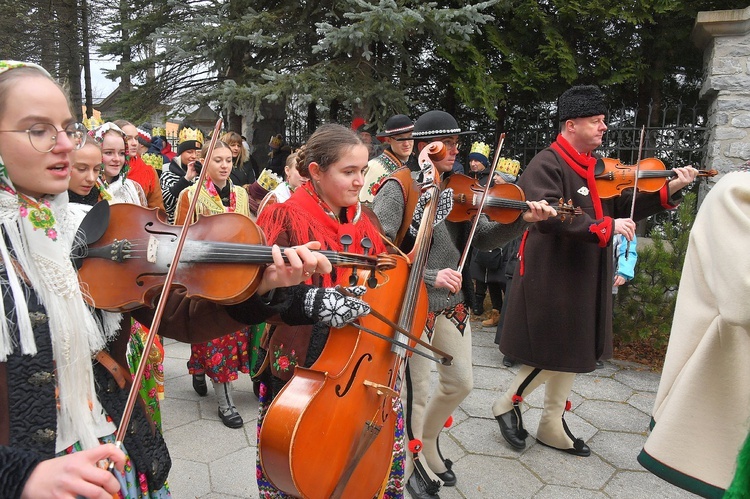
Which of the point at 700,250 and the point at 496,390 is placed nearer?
the point at 700,250

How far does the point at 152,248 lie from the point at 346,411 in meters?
0.78

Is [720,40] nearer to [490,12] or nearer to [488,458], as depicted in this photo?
[490,12]

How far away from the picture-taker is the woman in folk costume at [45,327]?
1.14 meters

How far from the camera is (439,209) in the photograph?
2.69 meters

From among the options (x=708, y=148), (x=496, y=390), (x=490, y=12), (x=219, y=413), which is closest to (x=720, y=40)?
(x=708, y=148)

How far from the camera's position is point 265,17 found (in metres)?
6.71

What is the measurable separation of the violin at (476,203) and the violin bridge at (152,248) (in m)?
1.66

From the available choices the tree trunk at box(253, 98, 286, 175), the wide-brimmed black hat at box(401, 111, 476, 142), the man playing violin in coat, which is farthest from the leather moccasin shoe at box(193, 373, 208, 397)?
the tree trunk at box(253, 98, 286, 175)

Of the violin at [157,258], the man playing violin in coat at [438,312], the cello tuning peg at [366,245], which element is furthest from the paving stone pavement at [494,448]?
the violin at [157,258]

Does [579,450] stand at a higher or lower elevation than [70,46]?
lower

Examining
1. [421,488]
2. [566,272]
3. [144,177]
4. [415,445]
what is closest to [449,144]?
[566,272]

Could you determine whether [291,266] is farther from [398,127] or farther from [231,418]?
[231,418]

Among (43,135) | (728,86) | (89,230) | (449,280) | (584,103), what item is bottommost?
(449,280)

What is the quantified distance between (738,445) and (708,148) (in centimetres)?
520
